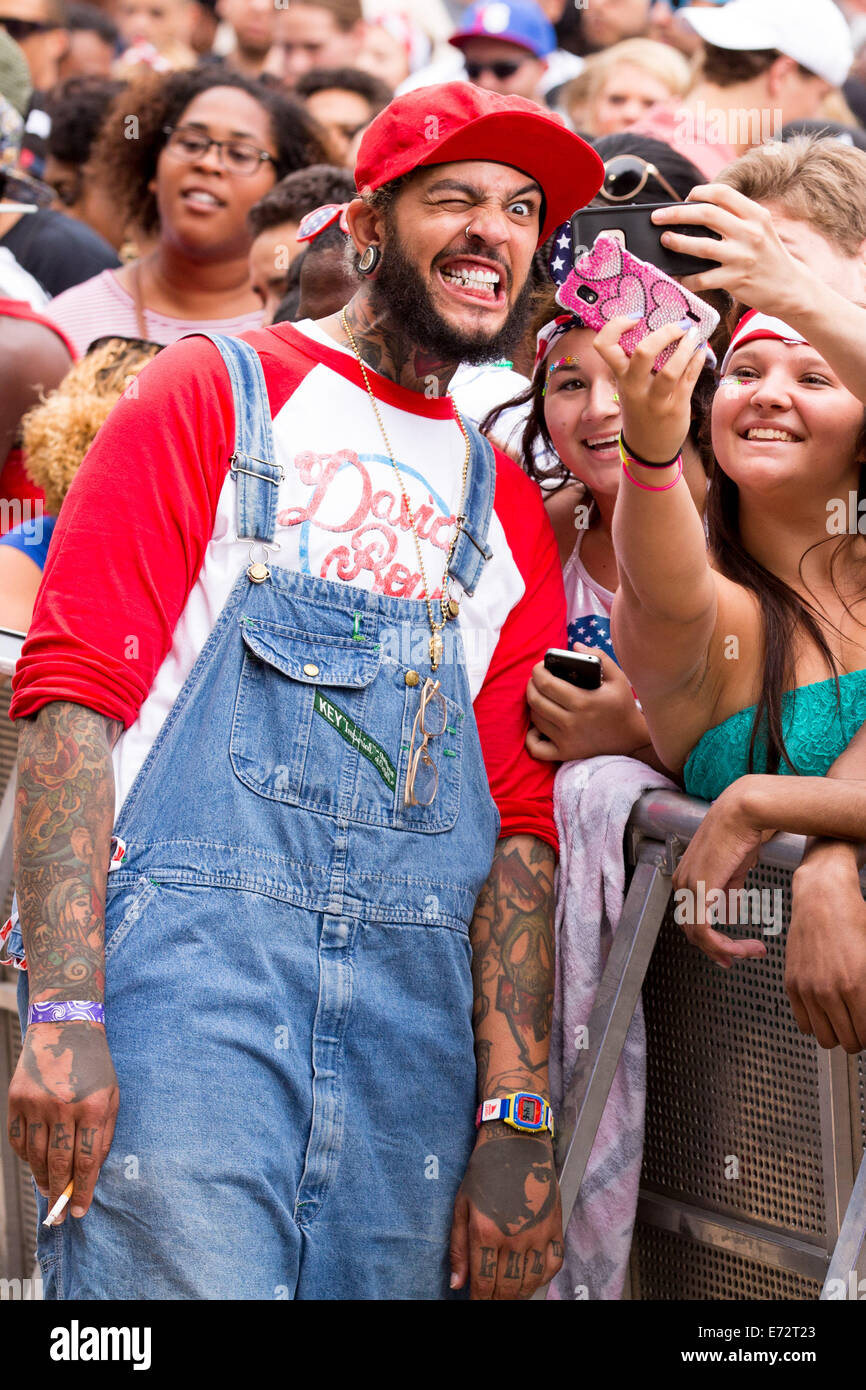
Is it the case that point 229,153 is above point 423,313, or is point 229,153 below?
above

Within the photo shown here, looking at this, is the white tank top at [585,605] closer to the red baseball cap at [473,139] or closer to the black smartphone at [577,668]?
the black smartphone at [577,668]

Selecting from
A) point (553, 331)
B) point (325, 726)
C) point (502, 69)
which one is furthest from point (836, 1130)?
point (502, 69)

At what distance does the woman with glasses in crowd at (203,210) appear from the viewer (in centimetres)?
571

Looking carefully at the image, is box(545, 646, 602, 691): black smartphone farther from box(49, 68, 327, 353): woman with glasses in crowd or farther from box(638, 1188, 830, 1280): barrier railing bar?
box(49, 68, 327, 353): woman with glasses in crowd

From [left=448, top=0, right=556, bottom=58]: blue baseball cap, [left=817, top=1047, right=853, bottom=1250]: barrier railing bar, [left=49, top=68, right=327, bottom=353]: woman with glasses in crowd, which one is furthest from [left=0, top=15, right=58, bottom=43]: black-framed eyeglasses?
[left=817, top=1047, right=853, bottom=1250]: barrier railing bar

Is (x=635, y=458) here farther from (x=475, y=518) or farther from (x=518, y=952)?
(x=518, y=952)

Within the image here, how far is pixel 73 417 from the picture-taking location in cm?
365

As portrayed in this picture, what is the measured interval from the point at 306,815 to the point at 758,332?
105cm

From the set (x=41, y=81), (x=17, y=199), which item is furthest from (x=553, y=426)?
(x=41, y=81)

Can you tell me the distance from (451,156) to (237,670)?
0.90 metres

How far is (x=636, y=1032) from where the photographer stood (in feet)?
8.26

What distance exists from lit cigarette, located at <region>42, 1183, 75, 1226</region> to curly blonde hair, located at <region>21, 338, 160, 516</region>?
1.88 m

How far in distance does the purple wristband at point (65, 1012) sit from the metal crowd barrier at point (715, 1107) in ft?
2.58

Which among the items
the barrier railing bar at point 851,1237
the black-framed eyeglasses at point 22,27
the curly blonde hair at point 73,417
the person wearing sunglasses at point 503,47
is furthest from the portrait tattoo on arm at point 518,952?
the black-framed eyeglasses at point 22,27
